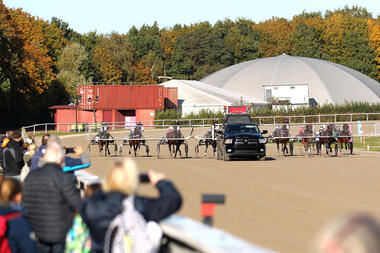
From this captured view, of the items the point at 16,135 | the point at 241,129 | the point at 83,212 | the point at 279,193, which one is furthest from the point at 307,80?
the point at 83,212

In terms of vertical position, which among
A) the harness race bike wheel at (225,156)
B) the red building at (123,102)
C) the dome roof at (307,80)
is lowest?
the harness race bike wheel at (225,156)

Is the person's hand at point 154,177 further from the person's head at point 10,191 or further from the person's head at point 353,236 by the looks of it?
the person's head at point 353,236

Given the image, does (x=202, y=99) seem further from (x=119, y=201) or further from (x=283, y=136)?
(x=119, y=201)

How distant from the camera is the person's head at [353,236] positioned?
7.75 feet

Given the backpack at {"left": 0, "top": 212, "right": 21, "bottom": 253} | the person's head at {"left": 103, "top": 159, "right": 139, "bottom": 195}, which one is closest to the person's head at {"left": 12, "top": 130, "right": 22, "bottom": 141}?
the backpack at {"left": 0, "top": 212, "right": 21, "bottom": 253}

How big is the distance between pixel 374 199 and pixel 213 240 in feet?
36.5

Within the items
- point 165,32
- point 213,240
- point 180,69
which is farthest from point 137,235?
point 165,32

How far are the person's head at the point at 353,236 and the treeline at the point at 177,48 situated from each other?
79.2 meters

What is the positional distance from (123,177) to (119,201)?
0.28 metres

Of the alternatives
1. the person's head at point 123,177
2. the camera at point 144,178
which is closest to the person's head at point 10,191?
the camera at point 144,178

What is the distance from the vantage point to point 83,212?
5191 millimetres

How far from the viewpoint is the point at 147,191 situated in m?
16.0

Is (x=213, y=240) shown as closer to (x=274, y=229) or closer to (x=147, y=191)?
(x=274, y=229)

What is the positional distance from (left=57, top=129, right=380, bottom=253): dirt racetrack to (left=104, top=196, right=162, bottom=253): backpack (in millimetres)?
4601
